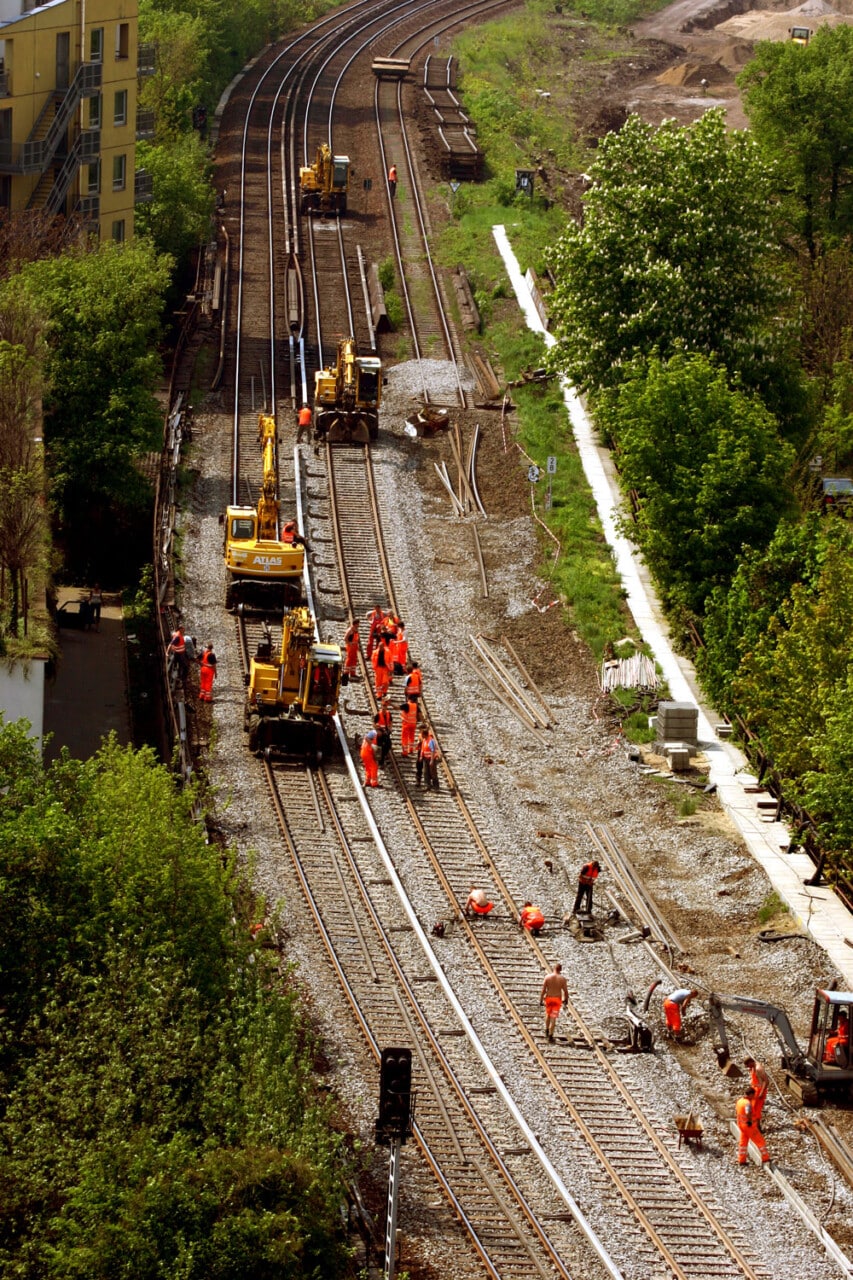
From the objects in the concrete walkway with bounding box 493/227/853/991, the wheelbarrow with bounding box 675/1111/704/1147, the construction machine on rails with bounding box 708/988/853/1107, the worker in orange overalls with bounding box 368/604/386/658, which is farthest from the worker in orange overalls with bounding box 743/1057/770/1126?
the worker in orange overalls with bounding box 368/604/386/658

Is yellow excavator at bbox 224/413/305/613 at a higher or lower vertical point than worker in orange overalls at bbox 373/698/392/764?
higher

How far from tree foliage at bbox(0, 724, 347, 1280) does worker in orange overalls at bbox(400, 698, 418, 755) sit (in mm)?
11746

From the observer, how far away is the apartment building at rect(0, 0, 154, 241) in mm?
60656

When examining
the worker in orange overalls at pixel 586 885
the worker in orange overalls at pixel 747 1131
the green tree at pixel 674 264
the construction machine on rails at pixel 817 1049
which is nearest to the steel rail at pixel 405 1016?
the worker in orange overalls at pixel 747 1131

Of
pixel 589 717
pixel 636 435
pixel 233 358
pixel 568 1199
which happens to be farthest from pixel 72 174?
pixel 568 1199

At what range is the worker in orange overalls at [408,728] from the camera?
41.0 metres

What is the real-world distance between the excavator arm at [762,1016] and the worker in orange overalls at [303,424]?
2783 cm

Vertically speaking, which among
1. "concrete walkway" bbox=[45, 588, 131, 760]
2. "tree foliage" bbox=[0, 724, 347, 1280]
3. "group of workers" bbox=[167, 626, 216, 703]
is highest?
"tree foliage" bbox=[0, 724, 347, 1280]

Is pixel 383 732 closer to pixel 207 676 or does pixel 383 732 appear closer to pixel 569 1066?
pixel 207 676

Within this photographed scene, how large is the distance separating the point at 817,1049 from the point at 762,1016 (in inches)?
41.3

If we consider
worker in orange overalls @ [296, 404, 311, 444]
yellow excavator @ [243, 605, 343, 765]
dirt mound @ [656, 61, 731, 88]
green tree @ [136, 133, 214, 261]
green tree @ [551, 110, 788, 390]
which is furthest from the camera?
dirt mound @ [656, 61, 731, 88]

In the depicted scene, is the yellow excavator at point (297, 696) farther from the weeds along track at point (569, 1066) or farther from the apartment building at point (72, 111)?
the apartment building at point (72, 111)

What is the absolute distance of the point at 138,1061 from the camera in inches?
939

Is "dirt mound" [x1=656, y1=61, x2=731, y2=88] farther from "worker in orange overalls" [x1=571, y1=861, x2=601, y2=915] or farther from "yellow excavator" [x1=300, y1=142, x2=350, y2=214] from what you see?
"worker in orange overalls" [x1=571, y1=861, x2=601, y2=915]
